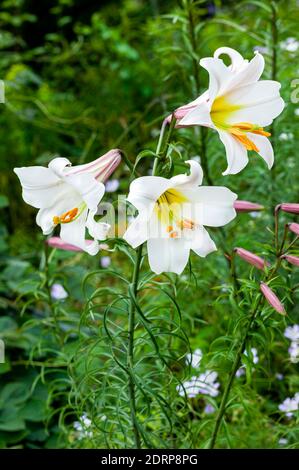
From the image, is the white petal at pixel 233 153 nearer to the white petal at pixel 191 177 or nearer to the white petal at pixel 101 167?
the white petal at pixel 191 177

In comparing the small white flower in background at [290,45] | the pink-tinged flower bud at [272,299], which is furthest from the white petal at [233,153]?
the small white flower in background at [290,45]

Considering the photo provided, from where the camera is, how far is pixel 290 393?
235 cm

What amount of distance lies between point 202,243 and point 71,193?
0.27 meters

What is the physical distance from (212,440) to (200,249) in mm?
578

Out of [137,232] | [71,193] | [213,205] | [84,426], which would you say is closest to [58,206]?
[71,193]

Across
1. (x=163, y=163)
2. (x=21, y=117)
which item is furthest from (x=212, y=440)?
(x=21, y=117)

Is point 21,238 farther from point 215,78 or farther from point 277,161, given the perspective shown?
point 215,78

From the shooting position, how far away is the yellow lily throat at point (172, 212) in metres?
1.28

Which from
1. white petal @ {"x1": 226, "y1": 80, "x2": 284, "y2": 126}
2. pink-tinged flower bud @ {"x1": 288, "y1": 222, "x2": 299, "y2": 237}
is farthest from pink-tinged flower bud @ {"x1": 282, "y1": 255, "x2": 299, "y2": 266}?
white petal @ {"x1": 226, "y1": 80, "x2": 284, "y2": 126}

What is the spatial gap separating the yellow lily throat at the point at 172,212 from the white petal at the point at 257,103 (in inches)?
6.8

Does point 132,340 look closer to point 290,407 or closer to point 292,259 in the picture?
point 292,259

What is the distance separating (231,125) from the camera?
4.17 ft

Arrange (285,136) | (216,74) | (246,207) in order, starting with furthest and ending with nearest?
(285,136) < (246,207) < (216,74)
